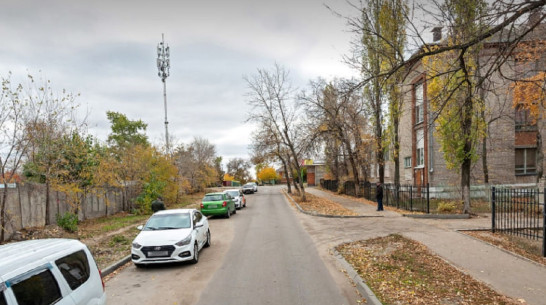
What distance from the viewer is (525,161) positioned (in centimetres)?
2788

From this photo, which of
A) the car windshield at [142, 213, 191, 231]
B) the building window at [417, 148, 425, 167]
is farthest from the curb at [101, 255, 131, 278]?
the building window at [417, 148, 425, 167]

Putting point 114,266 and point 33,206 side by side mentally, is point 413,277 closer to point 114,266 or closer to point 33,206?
point 114,266

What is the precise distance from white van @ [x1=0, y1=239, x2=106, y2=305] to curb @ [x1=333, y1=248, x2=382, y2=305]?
14.0 ft

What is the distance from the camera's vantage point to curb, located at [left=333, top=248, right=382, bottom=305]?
6295 millimetres

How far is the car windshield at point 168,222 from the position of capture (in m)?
10.3

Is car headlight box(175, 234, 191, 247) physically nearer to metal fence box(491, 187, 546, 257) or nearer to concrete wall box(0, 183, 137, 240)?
concrete wall box(0, 183, 137, 240)

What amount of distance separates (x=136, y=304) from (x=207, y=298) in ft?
4.07

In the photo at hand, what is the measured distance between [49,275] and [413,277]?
21.9ft

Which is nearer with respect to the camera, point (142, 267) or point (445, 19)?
point (445, 19)

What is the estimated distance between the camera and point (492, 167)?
91.4 feet

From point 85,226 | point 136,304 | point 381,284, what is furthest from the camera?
point 85,226

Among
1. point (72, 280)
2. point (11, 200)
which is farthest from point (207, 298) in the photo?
point (11, 200)

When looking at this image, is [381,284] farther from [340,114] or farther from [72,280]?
[340,114]

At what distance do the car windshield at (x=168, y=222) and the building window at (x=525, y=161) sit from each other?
89.6 feet
